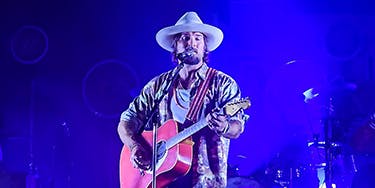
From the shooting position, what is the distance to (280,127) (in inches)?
202

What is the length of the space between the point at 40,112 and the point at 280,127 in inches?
86.2

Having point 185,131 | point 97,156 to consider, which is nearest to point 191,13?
point 185,131

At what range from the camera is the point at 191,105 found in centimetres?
502

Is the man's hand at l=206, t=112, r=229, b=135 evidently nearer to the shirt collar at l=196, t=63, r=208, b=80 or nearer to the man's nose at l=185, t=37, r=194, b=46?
the shirt collar at l=196, t=63, r=208, b=80

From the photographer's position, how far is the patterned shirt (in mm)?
4957

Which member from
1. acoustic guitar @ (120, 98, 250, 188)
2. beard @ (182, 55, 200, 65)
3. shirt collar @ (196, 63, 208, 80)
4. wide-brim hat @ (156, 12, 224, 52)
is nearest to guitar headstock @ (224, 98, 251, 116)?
acoustic guitar @ (120, 98, 250, 188)

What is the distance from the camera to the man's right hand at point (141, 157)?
16.6 ft

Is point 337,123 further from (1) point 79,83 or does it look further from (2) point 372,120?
(1) point 79,83

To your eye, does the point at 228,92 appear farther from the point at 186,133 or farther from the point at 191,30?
the point at 191,30

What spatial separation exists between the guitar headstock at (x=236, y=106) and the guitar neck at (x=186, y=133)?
8.2 inches

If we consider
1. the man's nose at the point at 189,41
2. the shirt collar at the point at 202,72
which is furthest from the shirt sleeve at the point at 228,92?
the man's nose at the point at 189,41

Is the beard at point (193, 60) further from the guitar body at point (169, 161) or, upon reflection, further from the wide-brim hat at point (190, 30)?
the guitar body at point (169, 161)

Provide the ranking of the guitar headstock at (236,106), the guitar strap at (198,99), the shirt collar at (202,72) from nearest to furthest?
the guitar headstock at (236,106) → the guitar strap at (198,99) → the shirt collar at (202,72)

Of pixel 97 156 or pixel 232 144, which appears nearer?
pixel 232 144
